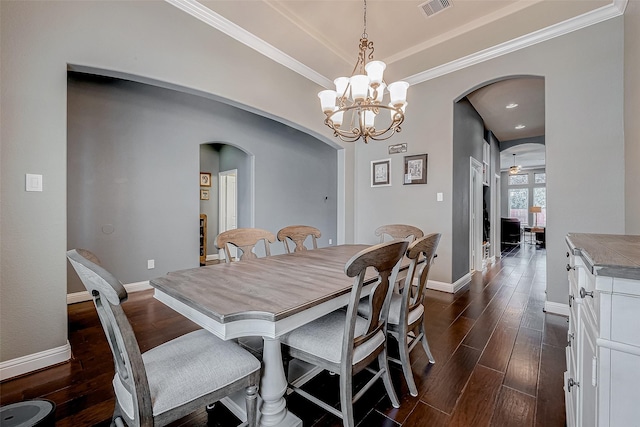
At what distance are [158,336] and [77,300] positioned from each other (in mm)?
1639

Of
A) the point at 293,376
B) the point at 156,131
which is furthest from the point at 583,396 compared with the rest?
the point at 156,131

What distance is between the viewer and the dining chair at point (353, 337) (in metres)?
1.18

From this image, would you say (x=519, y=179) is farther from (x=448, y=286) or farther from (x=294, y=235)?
(x=294, y=235)

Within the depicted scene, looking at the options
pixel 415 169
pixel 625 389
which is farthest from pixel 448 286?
pixel 625 389

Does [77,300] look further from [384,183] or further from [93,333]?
[384,183]

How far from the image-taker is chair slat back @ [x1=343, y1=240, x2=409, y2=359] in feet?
3.61

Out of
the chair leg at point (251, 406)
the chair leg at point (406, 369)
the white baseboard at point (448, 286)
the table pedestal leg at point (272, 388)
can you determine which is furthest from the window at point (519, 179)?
the chair leg at point (251, 406)

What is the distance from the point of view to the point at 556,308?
2.86m

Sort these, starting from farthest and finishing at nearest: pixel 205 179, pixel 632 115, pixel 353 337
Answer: pixel 205 179 → pixel 632 115 → pixel 353 337

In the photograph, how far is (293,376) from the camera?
5.57ft

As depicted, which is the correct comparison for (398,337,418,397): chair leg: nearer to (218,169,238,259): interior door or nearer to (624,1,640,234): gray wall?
(624,1,640,234): gray wall

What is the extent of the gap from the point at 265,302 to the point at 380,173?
348 centimetres

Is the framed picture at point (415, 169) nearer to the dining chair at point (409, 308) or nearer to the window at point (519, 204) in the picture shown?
the dining chair at point (409, 308)

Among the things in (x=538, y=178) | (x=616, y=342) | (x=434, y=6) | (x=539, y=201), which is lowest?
(x=616, y=342)
